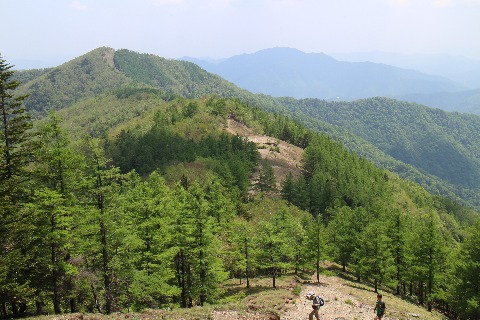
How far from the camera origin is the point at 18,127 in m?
27.5

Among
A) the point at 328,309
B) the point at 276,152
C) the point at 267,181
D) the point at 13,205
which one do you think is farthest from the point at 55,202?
the point at 276,152

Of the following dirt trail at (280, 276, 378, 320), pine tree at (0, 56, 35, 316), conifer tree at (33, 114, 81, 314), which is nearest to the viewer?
pine tree at (0, 56, 35, 316)

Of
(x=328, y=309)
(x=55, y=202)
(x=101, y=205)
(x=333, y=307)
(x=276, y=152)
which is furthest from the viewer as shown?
(x=276, y=152)

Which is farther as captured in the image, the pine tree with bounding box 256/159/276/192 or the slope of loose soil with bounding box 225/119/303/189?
the slope of loose soil with bounding box 225/119/303/189

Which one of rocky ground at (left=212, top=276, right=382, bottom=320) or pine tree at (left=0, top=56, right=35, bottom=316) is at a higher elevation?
pine tree at (left=0, top=56, right=35, bottom=316)

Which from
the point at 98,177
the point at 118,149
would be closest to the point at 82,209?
the point at 98,177

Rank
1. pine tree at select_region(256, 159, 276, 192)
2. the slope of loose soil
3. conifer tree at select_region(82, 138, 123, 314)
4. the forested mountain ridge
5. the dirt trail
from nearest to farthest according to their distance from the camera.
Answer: the forested mountain ridge → conifer tree at select_region(82, 138, 123, 314) → the dirt trail → pine tree at select_region(256, 159, 276, 192) → the slope of loose soil

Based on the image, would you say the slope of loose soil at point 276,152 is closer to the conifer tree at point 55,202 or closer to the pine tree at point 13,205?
the conifer tree at point 55,202

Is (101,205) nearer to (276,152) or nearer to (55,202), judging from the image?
(55,202)

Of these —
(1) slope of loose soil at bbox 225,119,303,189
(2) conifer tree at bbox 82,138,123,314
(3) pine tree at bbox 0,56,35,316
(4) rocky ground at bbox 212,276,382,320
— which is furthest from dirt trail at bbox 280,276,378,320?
(1) slope of loose soil at bbox 225,119,303,189

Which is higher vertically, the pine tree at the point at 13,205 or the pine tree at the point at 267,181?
the pine tree at the point at 13,205

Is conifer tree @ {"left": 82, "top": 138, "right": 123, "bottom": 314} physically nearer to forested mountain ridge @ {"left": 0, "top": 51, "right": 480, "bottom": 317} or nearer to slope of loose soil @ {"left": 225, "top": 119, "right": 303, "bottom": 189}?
forested mountain ridge @ {"left": 0, "top": 51, "right": 480, "bottom": 317}

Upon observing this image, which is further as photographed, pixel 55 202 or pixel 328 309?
pixel 328 309

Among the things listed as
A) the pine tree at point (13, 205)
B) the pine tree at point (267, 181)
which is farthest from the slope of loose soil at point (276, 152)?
the pine tree at point (13, 205)
